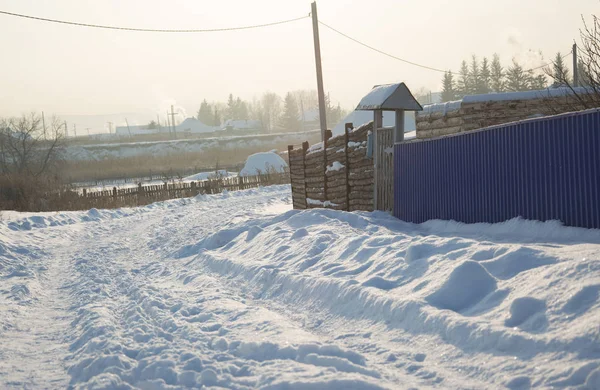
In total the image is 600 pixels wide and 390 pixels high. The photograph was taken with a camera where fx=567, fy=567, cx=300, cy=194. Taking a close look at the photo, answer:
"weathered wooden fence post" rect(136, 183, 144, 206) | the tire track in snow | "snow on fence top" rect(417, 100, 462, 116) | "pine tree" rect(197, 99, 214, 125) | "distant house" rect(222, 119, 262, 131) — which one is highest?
"pine tree" rect(197, 99, 214, 125)

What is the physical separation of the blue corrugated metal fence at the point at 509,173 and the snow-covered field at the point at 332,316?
1.06ft

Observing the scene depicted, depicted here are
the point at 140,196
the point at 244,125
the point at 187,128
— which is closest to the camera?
the point at 140,196

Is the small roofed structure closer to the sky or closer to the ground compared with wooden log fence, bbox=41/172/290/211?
closer to the sky

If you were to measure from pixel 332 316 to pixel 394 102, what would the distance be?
7635 millimetres

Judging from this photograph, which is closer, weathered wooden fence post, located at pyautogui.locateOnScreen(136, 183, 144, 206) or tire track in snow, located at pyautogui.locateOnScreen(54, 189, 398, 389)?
tire track in snow, located at pyautogui.locateOnScreen(54, 189, 398, 389)

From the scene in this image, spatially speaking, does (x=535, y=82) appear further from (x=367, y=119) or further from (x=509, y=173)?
(x=509, y=173)

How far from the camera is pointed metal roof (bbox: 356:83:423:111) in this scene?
42.2ft

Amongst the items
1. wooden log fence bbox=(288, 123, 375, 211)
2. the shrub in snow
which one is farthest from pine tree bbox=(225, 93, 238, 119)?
wooden log fence bbox=(288, 123, 375, 211)

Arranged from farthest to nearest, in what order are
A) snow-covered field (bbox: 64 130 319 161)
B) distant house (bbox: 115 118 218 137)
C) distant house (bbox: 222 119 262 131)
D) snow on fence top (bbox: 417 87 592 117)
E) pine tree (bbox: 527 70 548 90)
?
1. distant house (bbox: 222 119 262 131)
2. distant house (bbox: 115 118 218 137)
3. snow-covered field (bbox: 64 130 319 161)
4. pine tree (bbox: 527 70 548 90)
5. snow on fence top (bbox: 417 87 592 117)

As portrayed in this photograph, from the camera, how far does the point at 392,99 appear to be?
12.9 m

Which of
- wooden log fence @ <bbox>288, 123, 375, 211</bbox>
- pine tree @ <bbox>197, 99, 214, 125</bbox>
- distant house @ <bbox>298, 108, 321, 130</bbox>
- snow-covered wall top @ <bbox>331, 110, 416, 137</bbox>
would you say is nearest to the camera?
wooden log fence @ <bbox>288, 123, 375, 211</bbox>

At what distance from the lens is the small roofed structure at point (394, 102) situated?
12.9 meters

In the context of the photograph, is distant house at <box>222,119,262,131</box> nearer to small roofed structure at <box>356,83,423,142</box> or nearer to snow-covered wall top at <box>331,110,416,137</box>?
snow-covered wall top at <box>331,110,416,137</box>

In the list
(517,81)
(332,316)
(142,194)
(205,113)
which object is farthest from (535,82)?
(205,113)
